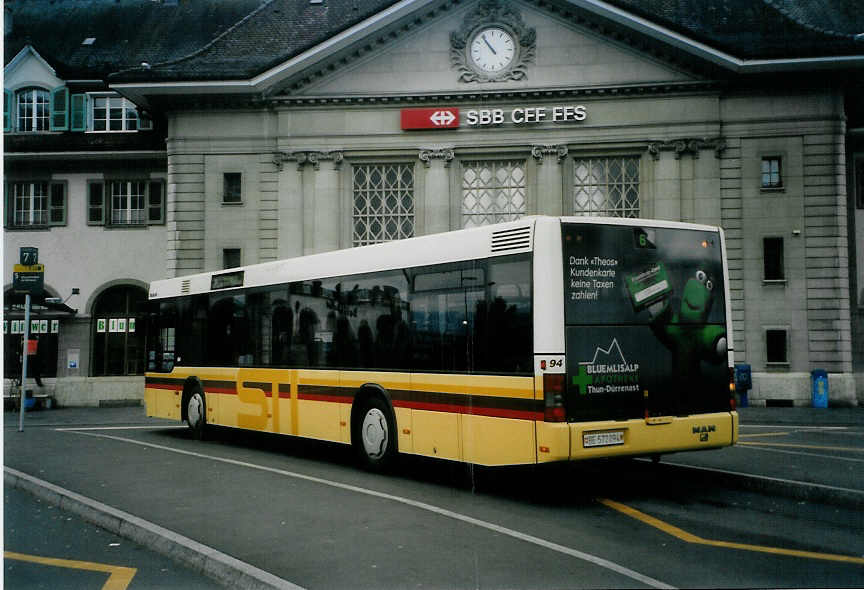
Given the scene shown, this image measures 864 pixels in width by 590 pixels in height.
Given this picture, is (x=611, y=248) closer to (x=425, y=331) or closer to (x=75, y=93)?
(x=425, y=331)

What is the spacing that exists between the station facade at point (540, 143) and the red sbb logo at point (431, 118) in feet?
0.16

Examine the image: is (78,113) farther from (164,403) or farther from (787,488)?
(787,488)

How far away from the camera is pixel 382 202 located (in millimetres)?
29812

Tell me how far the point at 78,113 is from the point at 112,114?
113cm

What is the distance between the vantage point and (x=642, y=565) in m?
6.87

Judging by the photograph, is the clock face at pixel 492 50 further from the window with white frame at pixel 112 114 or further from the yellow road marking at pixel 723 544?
the yellow road marking at pixel 723 544

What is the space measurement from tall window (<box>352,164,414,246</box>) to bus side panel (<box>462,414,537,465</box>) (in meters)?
19.4

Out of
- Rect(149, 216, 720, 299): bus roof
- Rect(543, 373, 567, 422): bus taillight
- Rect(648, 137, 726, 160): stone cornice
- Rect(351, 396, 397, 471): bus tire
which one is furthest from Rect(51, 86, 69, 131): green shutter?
Rect(543, 373, 567, 422): bus taillight

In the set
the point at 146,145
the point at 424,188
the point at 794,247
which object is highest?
the point at 146,145

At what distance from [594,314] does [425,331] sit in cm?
244

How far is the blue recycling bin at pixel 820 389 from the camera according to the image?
87.7 feet

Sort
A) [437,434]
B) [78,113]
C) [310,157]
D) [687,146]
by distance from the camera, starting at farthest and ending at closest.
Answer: [78,113], [310,157], [687,146], [437,434]

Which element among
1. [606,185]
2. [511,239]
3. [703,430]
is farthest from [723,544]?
[606,185]

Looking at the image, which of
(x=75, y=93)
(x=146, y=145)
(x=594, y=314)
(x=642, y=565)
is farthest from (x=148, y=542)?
(x=75, y=93)
